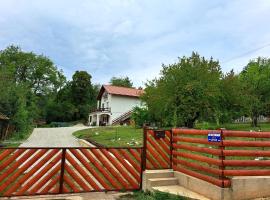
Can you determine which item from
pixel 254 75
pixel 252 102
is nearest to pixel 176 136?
pixel 252 102

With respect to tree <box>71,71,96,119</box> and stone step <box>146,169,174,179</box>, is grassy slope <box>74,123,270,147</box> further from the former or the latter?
tree <box>71,71,96,119</box>

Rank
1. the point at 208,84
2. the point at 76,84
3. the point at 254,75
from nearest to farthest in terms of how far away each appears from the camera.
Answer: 1. the point at 208,84
2. the point at 254,75
3. the point at 76,84

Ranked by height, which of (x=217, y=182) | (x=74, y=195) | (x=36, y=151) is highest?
(x=36, y=151)

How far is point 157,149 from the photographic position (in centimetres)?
Answer: 819

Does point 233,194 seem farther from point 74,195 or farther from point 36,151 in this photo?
point 36,151

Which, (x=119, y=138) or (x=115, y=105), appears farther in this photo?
(x=115, y=105)

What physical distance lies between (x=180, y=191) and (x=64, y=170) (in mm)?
2835

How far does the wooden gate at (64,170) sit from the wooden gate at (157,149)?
0.25 m

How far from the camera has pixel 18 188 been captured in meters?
7.18

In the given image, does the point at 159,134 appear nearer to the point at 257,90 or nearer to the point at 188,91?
the point at 188,91

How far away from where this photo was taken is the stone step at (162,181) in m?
7.61

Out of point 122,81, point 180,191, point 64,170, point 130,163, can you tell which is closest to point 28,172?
point 64,170

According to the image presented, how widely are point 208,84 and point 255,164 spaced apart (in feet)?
55.8

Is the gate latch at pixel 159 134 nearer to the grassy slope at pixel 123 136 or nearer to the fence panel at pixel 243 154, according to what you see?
the fence panel at pixel 243 154
